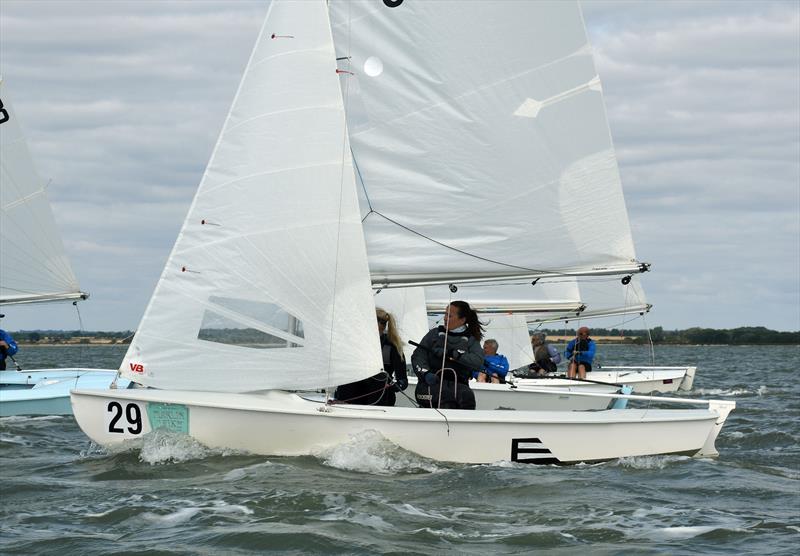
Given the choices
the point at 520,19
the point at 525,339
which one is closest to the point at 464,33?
the point at 520,19

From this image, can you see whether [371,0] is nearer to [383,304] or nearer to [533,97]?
[533,97]

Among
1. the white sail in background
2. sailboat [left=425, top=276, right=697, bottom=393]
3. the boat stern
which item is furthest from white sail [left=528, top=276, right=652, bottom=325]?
the boat stern

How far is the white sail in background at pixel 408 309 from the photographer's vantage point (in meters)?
18.2

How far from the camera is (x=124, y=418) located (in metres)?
10.2

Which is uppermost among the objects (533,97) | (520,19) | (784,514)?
(520,19)

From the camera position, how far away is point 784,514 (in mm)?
8609

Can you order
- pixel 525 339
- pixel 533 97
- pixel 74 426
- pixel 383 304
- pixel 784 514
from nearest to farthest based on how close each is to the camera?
pixel 784 514 → pixel 533 97 → pixel 74 426 → pixel 383 304 → pixel 525 339

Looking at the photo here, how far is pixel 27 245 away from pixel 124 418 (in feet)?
25.9

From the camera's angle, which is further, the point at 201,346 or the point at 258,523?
the point at 201,346

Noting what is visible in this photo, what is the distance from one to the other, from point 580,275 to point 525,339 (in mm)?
11296

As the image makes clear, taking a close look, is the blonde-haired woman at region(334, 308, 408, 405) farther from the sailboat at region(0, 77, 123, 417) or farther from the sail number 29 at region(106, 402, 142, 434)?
the sailboat at region(0, 77, 123, 417)

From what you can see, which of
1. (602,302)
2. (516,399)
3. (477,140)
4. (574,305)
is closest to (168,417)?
(477,140)

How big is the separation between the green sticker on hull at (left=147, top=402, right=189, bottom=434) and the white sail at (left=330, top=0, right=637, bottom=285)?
2.00m

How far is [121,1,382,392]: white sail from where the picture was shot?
1015 centimetres
